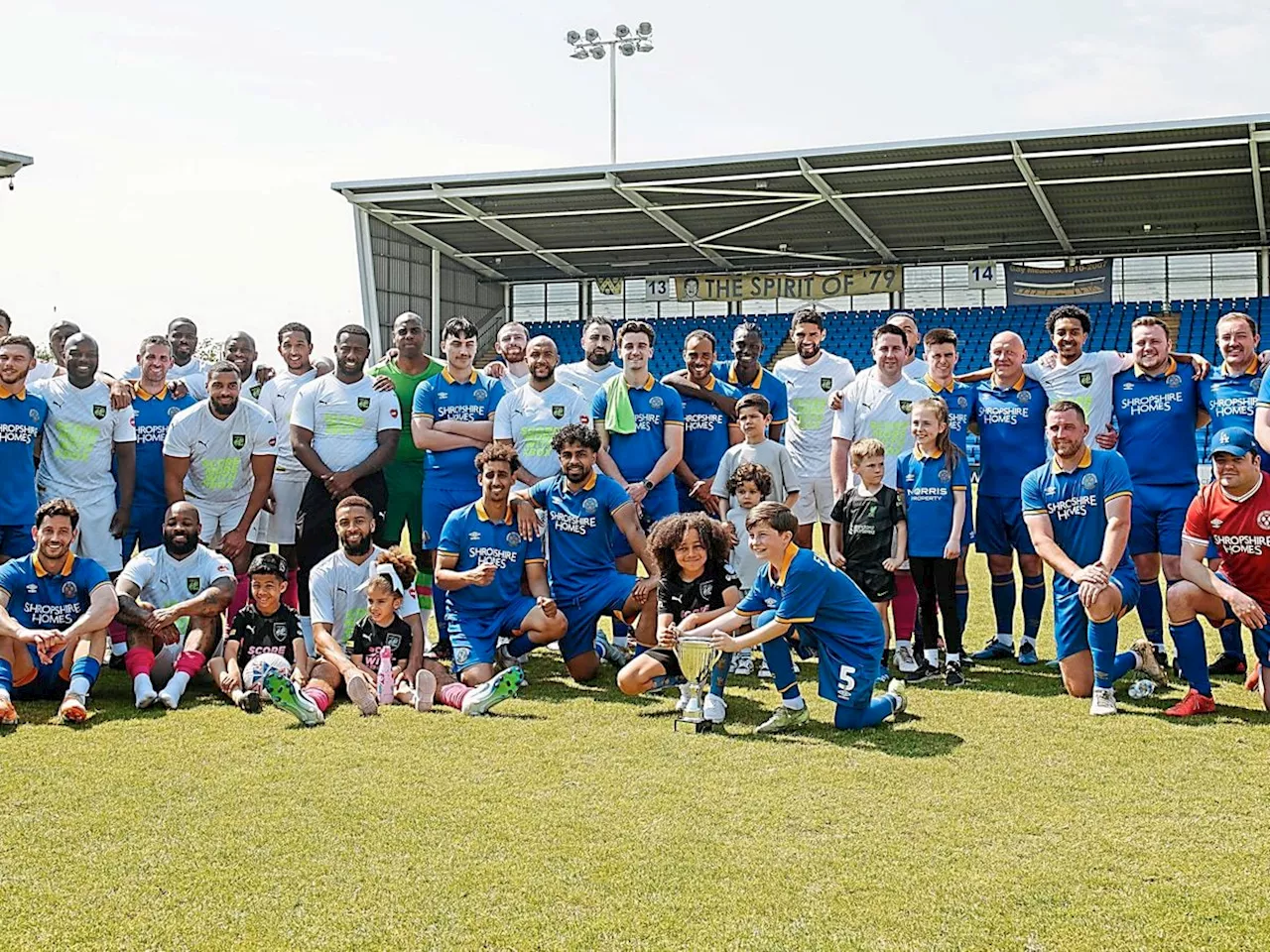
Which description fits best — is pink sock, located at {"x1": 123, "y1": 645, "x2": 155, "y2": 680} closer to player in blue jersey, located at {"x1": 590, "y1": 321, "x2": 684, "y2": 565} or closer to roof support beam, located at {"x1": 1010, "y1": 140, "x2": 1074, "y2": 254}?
player in blue jersey, located at {"x1": 590, "y1": 321, "x2": 684, "y2": 565}

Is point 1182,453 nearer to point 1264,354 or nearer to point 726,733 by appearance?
point 1264,354

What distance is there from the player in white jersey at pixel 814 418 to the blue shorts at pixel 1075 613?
1926 millimetres

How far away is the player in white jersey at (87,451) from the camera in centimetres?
729

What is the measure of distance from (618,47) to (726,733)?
26.8 metres

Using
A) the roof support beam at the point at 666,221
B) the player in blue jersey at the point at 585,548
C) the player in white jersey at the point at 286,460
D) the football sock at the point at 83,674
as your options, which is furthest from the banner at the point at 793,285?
the football sock at the point at 83,674

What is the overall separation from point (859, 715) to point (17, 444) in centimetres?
483

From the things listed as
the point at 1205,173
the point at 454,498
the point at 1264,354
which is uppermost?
the point at 1205,173

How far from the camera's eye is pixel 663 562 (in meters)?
6.26

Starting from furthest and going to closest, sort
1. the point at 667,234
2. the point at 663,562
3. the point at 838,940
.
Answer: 1. the point at 667,234
2. the point at 663,562
3. the point at 838,940

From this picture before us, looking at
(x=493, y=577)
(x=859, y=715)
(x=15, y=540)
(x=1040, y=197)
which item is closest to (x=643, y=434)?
(x=493, y=577)

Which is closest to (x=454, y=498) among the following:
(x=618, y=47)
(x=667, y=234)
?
(x=667, y=234)

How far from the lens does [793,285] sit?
1213 inches

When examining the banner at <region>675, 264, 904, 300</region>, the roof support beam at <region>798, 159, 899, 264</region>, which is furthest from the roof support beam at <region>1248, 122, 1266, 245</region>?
the banner at <region>675, 264, 904, 300</region>

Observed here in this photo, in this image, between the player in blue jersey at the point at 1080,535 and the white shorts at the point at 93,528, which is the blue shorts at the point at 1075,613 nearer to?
the player in blue jersey at the point at 1080,535
